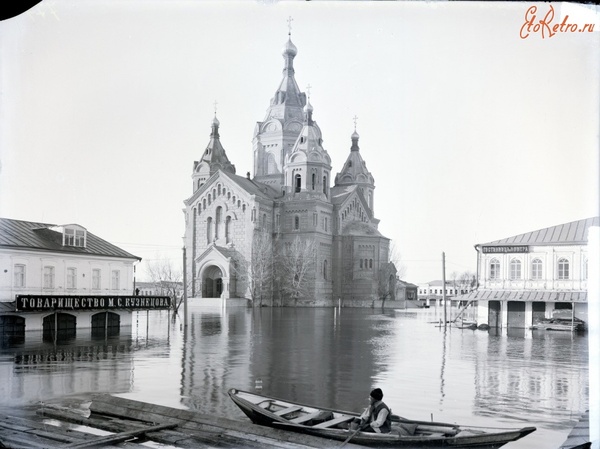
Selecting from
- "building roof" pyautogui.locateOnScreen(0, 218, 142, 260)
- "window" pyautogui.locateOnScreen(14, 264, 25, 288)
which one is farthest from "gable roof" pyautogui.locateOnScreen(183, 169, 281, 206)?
"window" pyautogui.locateOnScreen(14, 264, 25, 288)

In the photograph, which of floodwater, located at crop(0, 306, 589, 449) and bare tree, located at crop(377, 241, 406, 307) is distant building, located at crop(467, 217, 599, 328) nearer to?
floodwater, located at crop(0, 306, 589, 449)

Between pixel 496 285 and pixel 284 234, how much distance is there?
21.1 m

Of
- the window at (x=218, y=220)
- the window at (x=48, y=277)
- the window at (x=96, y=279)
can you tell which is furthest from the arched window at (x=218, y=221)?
the window at (x=48, y=277)

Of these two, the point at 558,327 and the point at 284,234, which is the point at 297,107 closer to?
the point at 284,234

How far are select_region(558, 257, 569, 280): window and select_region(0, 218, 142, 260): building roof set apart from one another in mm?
19227

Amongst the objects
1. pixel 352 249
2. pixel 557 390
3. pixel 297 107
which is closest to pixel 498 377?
pixel 557 390

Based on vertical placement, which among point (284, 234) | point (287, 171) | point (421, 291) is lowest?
point (421, 291)

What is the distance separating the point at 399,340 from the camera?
24.2 meters

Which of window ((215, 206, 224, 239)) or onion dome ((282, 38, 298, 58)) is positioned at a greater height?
onion dome ((282, 38, 298, 58))

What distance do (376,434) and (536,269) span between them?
899 inches

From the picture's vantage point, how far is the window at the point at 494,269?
3017 centimetres

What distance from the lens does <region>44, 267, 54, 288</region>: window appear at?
78.3 ft

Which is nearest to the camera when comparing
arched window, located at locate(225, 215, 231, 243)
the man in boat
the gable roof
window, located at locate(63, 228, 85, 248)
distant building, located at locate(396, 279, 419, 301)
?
the man in boat

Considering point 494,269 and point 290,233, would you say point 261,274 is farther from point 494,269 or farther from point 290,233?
point 494,269
